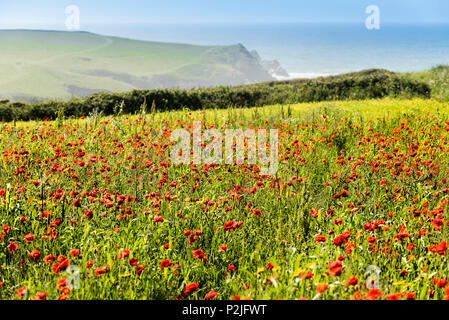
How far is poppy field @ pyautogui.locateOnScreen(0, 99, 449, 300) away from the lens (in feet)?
10.2

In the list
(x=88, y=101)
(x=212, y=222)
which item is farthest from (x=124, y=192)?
(x=88, y=101)

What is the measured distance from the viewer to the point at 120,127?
943 centimetres

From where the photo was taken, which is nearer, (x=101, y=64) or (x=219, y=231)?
(x=219, y=231)

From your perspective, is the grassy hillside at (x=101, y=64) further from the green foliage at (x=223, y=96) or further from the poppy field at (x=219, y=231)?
the poppy field at (x=219, y=231)

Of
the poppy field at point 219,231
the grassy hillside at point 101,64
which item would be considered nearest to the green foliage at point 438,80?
the poppy field at point 219,231

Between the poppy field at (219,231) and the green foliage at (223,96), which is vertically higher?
the green foliage at (223,96)

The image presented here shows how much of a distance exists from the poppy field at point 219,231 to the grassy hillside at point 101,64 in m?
76.8

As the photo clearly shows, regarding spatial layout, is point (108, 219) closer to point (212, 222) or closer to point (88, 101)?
point (212, 222)

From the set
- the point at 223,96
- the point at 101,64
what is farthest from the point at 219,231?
the point at 101,64

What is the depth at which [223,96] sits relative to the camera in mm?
19781

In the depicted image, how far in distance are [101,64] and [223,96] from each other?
118 m

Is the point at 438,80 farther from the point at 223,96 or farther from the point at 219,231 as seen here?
the point at 219,231

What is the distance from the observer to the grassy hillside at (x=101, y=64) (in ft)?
290
